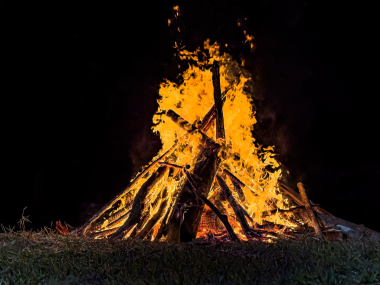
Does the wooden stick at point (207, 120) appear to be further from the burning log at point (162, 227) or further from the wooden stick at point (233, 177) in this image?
the burning log at point (162, 227)

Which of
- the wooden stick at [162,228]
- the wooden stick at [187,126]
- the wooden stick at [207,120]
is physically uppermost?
the wooden stick at [207,120]

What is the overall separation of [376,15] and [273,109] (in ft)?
8.59

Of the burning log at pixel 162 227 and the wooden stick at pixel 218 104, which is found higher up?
the wooden stick at pixel 218 104

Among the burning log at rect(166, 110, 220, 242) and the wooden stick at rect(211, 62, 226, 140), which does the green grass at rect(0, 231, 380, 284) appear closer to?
the burning log at rect(166, 110, 220, 242)

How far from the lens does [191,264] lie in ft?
9.86

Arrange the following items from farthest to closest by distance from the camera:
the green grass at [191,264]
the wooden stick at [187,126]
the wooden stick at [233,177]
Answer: the wooden stick at [187,126] < the wooden stick at [233,177] < the green grass at [191,264]

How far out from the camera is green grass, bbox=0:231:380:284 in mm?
2637

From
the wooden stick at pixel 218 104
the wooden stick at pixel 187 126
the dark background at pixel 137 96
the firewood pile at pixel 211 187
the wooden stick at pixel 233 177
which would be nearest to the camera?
the firewood pile at pixel 211 187

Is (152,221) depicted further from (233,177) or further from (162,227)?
(233,177)

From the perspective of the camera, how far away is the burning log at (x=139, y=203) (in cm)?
524

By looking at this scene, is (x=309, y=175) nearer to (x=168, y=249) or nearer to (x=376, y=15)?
(x=376, y=15)

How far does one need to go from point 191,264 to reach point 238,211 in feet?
7.93

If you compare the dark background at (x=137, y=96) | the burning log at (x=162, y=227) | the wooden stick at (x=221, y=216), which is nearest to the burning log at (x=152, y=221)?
the burning log at (x=162, y=227)

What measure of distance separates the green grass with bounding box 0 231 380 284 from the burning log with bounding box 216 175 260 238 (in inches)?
50.8
